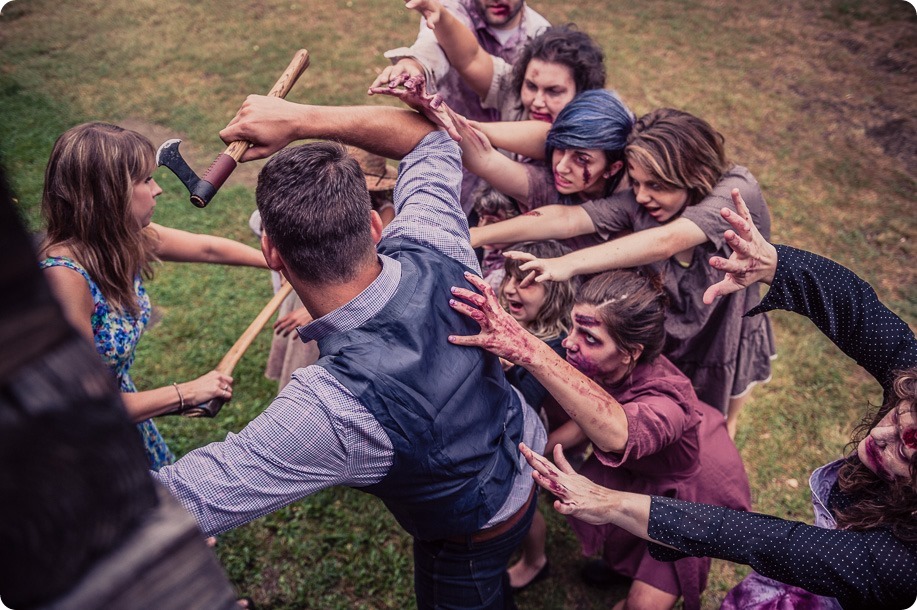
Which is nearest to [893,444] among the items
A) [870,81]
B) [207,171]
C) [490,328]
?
[490,328]

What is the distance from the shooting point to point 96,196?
2.62 m

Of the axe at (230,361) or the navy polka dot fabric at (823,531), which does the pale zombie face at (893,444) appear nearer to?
the navy polka dot fabric at (823,531)

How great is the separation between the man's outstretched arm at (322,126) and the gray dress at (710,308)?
3.31 ft

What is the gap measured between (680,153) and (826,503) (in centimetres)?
152

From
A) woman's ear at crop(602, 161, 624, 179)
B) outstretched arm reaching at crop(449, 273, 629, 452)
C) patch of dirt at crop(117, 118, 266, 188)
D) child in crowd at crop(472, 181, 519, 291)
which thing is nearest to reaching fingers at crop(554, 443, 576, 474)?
outstretched arm reaching at crop(449, 273, 629, 452)

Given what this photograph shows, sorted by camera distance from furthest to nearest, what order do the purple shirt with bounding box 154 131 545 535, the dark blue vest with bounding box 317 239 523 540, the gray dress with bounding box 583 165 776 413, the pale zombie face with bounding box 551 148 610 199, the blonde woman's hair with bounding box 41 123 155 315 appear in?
the pale zombie face with bounding box 551 148 610 199
the gray dress with bounding box 583 165 776 413
the blonde woman's hair with bounding box 41 123 155 315
the dark blue vest with bounding box 317 239 523 540
the purple shirt with bounding box 154 131 545 535

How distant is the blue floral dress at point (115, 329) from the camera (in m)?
2.59

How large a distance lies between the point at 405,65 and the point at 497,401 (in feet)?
6.05

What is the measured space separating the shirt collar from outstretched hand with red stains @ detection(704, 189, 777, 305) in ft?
3.94

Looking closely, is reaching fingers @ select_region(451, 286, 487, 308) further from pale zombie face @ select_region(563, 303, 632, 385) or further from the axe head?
the axe head

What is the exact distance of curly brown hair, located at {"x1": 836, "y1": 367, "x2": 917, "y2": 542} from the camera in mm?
1970

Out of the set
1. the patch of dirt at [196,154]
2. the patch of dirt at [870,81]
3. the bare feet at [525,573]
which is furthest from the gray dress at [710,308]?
the patch of dirt at [870,81]

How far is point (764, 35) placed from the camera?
8.95 meters

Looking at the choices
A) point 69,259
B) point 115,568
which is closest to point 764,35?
point 69,259
